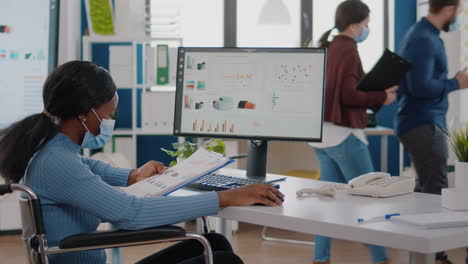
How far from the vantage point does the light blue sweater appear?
5.08ft

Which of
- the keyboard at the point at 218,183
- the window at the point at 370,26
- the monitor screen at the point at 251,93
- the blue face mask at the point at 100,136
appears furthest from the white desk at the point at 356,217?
the window at the point at 370,26

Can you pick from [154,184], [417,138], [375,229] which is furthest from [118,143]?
[375,229]

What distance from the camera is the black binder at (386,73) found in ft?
8.89

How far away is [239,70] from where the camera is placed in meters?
2.20

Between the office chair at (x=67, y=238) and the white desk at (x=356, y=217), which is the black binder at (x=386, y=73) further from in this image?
the office chair at (x=67, y=238)

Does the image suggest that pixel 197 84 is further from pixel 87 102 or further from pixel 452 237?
pixel 452 237

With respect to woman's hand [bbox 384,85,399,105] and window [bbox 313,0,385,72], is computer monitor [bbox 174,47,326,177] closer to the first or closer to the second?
woman's hand [bbox 384,85,399,105]

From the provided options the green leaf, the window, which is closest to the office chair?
the green leaf

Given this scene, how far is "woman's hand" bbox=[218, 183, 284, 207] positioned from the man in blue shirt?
1.45 metres

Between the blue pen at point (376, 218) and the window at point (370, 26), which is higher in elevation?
the window at point (370, 26)

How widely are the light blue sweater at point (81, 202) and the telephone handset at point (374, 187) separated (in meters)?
0.37

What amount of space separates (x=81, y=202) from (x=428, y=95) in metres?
1.88

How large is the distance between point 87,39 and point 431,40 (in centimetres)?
250

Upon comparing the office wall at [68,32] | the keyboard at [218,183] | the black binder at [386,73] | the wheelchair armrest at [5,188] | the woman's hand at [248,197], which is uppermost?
the office wall at [68,32]
